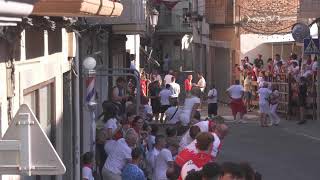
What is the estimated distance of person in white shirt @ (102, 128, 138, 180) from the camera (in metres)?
11.3

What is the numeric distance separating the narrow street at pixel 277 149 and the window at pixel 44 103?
7.79m

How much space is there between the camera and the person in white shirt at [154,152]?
12250mm

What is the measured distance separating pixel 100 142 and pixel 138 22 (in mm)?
6065

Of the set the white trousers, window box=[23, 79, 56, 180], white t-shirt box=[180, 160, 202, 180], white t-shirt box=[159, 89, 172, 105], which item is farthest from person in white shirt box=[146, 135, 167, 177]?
white t-shirt box=[159, 89, 172, 105]

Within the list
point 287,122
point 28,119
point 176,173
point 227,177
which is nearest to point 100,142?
point 176,173


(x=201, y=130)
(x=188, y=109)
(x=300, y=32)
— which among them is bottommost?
(x=188, y=109)

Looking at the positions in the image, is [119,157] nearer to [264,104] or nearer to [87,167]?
[87,167]

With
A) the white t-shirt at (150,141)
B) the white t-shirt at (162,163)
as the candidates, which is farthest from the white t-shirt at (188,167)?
the white t-shirt at (150,141)

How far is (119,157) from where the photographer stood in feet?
37.3

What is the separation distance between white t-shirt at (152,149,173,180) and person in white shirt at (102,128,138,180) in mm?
539

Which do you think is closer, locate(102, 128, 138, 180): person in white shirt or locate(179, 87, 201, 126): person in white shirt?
locate(102, 128, 138, 180): person in white shirt

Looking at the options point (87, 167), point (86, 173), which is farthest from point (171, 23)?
point (86, 173)

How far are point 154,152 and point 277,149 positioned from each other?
822 cm

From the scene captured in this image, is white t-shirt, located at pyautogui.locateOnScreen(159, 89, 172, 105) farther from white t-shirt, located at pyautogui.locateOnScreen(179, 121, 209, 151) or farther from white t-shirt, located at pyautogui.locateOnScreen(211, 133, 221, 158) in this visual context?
white t-shirt, located at pyautogui.locateOnScreen(211, 133, 221, 158)
